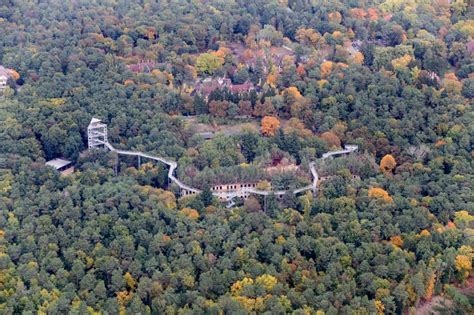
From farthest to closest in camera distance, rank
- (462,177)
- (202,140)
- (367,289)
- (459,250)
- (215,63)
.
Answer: (215,63) → (202,140) → (462,177) → (459,250) → (367,289)

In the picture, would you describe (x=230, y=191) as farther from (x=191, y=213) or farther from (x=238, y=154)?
(x=191, y=213)

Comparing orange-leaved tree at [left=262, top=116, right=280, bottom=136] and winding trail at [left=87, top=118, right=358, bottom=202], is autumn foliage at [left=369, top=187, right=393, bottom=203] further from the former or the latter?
orange-leaved tree at [left=262, top=116, right=280, bottom=136]

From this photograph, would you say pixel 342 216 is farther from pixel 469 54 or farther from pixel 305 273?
pixel 469 54

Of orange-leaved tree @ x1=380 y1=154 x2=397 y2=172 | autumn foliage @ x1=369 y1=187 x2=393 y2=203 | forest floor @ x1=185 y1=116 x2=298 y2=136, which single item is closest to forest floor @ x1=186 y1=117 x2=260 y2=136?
forest floor @ x1=185 y1=116 x2=298 y2=136

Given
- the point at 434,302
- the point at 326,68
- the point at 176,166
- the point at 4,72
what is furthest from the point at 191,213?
the point at 4,72

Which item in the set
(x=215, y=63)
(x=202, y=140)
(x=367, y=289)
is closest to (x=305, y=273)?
(x=367, y=289)
